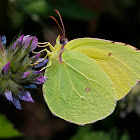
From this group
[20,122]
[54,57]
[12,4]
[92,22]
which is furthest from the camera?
[92,22]

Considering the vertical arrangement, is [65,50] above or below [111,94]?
above

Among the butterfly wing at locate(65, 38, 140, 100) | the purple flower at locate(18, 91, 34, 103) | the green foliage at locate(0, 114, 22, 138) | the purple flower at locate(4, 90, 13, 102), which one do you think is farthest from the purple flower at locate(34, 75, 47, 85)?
the green foliage at locate(0, 114, 22, 138)

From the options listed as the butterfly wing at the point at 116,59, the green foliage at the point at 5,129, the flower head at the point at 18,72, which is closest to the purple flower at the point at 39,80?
the flower head at the point at 18,72

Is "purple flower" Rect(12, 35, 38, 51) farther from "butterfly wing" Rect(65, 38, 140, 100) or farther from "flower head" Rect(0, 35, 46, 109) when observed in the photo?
"butterfly wing" Rect(65, 38, 140, 100)

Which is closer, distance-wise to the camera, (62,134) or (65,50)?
(65,50)

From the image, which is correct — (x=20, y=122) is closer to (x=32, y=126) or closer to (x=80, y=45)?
(x=32, y=126)

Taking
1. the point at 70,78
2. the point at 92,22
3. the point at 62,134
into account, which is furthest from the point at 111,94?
the point at 92,22
